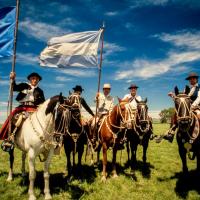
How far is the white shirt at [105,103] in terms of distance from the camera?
1343cm

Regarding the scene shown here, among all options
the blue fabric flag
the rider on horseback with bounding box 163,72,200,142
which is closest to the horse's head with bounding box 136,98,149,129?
the rider on horseback with bounding box 163,72,200,142

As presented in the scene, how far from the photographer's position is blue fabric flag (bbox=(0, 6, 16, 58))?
1002 cm

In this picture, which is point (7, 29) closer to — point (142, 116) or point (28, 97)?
point (28, 97)

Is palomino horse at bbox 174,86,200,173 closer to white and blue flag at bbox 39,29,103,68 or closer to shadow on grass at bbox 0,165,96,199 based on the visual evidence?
shadow on grass at bbox 0,165,96,199

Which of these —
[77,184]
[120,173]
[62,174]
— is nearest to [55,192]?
[77,184]

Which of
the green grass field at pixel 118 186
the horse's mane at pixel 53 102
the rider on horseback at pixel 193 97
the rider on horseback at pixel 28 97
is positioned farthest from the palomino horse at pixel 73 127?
the rider on horseback at pixel 193 97

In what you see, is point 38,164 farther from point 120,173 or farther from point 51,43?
point 51,43

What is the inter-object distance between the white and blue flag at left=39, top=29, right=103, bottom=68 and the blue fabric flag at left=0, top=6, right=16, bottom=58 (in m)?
1.41

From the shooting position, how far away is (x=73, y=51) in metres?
11.5

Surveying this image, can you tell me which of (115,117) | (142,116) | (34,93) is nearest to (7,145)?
(34,93)

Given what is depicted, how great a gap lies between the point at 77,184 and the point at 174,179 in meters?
4.43

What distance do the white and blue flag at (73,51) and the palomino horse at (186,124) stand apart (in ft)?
16.1

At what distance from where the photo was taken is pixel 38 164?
558 inches

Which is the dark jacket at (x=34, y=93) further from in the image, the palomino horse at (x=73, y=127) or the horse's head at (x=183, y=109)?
the horse's head at (x=183, y=109)
